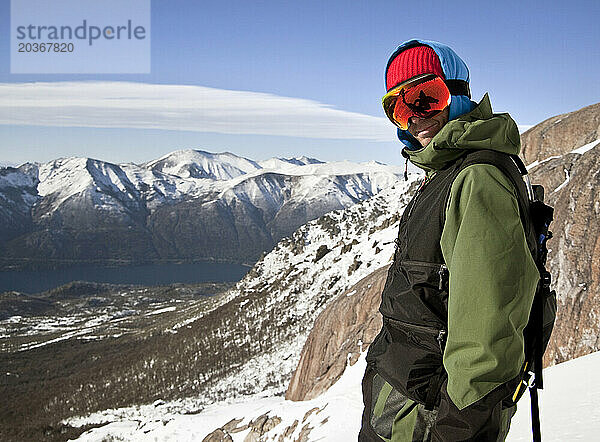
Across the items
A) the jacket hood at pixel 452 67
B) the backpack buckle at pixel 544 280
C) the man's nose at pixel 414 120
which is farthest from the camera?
the man's nose at pixel 414 120

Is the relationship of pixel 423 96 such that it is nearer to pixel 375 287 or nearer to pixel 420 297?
pixel 420 297

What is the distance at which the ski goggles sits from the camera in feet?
10.1

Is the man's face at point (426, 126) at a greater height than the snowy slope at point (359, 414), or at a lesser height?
greater

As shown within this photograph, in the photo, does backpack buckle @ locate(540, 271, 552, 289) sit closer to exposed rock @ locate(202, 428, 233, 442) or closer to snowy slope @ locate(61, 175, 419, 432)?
exposed rock @ locate(202, 428, 233, 442)

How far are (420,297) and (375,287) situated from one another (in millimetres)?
18853

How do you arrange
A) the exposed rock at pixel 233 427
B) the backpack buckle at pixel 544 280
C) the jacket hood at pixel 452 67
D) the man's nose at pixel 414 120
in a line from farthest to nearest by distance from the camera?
the exposed rock at pixel 233 427 < the man's nose at pixel 414 120 < the jacket hood at pixel 452 67 < the backpack buckle at pixel 544 280

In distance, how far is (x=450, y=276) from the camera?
2.52 m

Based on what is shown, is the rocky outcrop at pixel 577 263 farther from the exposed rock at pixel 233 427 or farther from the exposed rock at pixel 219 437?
the exposed rock at pixel 219 437

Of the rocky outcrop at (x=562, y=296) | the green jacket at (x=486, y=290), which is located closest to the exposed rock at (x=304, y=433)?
the rocky outcrop at (x=562, y=296)

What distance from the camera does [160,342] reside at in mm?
94812

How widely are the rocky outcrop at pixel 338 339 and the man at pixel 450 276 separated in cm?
1545

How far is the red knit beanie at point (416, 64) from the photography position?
3150 mm

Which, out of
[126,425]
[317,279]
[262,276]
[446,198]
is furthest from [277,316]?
[446,198]

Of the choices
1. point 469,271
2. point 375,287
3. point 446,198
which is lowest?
point 375,287
